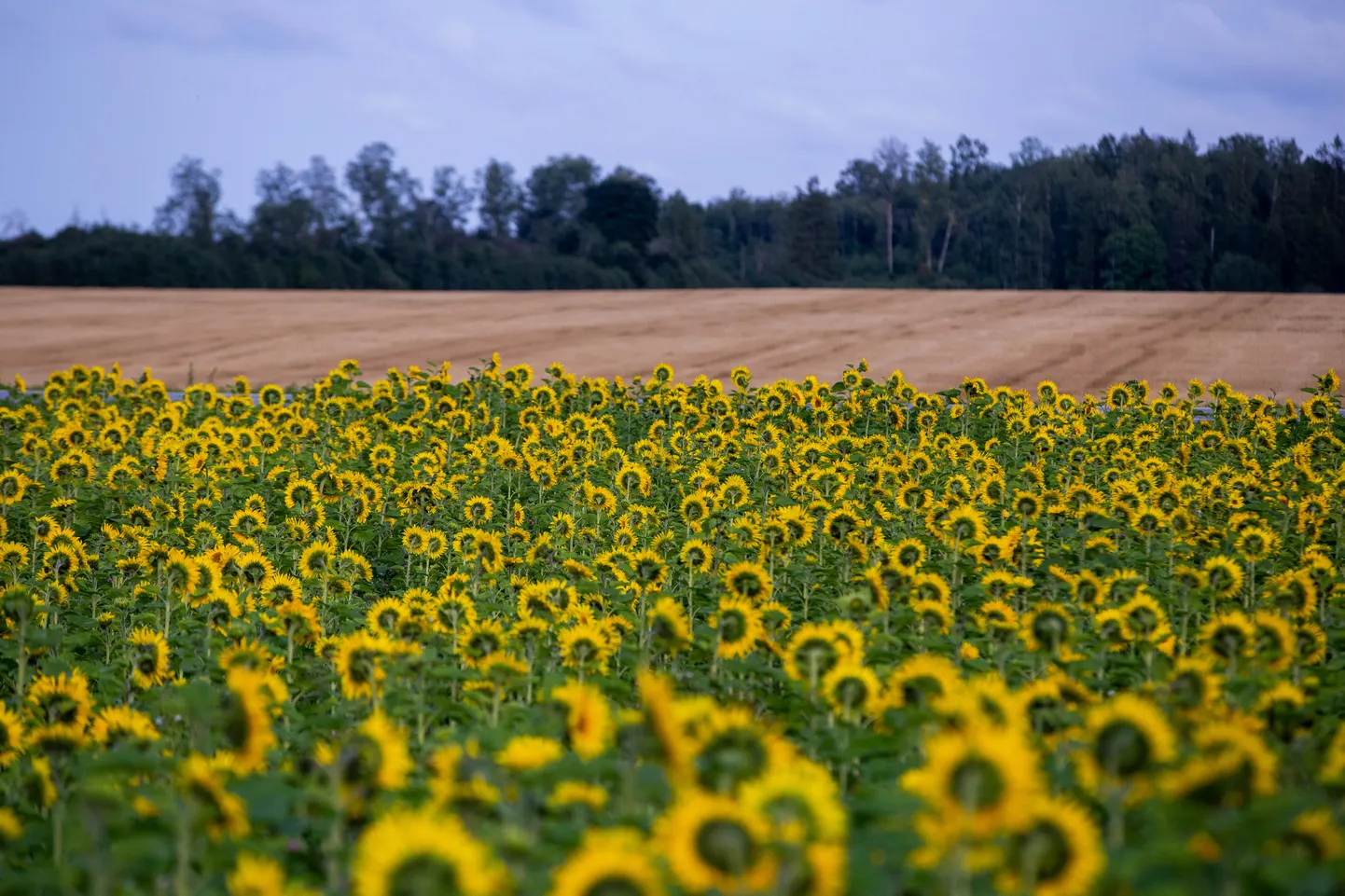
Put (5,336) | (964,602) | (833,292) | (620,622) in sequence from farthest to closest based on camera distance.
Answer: (833,292) < (5,336) < (964,602) < (620,622)

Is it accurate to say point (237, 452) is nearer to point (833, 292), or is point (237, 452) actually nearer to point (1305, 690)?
point (1305, 690)

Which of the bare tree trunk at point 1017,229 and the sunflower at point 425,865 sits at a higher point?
the bare tree trunk at point 1017,229

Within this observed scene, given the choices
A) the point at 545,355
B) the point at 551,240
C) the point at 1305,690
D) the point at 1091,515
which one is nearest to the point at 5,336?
the point at 545,355

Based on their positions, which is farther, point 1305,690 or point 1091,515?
point 1091,515

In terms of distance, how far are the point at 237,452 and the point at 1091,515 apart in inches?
231

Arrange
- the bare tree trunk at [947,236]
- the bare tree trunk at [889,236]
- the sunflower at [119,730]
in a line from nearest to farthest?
1. the sunflower at [119,730]
2. the bare tree trunk at [947,236]
3. the bare tree trunk at [889,236]

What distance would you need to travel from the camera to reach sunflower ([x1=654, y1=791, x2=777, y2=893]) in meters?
1.89

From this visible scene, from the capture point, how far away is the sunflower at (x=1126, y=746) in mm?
2242

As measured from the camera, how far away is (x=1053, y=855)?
6.73ft

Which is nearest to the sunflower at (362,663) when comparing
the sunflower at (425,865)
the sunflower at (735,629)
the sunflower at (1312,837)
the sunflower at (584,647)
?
the sunflower at (584,647)

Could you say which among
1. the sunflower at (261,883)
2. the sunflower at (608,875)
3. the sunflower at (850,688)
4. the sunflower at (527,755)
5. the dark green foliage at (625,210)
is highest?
the dark green foliage at (625,210)

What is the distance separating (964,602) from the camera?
5.78 metres

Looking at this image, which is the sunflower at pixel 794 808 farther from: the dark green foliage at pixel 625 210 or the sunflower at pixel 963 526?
the dark green foliage at pixel 625 210

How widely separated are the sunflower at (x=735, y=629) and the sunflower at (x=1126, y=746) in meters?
1.77
